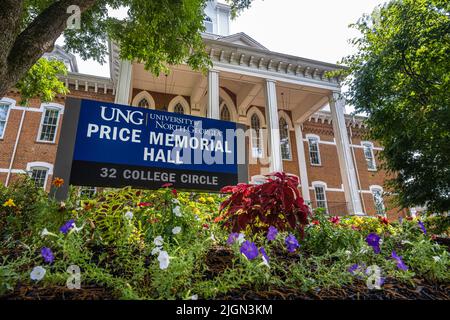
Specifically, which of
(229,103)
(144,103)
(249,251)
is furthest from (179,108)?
(249,251)

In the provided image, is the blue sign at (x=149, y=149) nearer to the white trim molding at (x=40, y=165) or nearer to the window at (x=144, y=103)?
the window at (x=144, y=103)

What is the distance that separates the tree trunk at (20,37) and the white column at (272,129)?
8.90 meters

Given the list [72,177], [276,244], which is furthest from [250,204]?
[72,177]

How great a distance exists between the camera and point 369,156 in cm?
2053

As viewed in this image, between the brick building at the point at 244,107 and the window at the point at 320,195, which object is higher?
the brick building at the point at 244,107

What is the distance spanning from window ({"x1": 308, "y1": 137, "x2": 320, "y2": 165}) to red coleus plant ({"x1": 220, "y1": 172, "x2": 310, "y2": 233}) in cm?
1695

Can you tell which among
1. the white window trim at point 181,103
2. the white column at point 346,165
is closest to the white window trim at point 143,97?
the white window trim at point 181,103

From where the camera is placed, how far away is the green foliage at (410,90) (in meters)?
6.18

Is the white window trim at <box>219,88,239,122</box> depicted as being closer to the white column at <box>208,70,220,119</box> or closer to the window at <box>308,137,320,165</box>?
the white column at <box>208,70,220,119</box>

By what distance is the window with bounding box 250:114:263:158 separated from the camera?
15914 mm

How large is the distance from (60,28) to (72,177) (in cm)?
236

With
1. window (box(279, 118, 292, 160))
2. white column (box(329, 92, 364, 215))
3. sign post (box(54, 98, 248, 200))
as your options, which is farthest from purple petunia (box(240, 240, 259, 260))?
window (box(279, 118, 292, 160))

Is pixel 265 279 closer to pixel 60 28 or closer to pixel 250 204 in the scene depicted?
pixel 250 204

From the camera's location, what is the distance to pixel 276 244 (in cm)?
239
